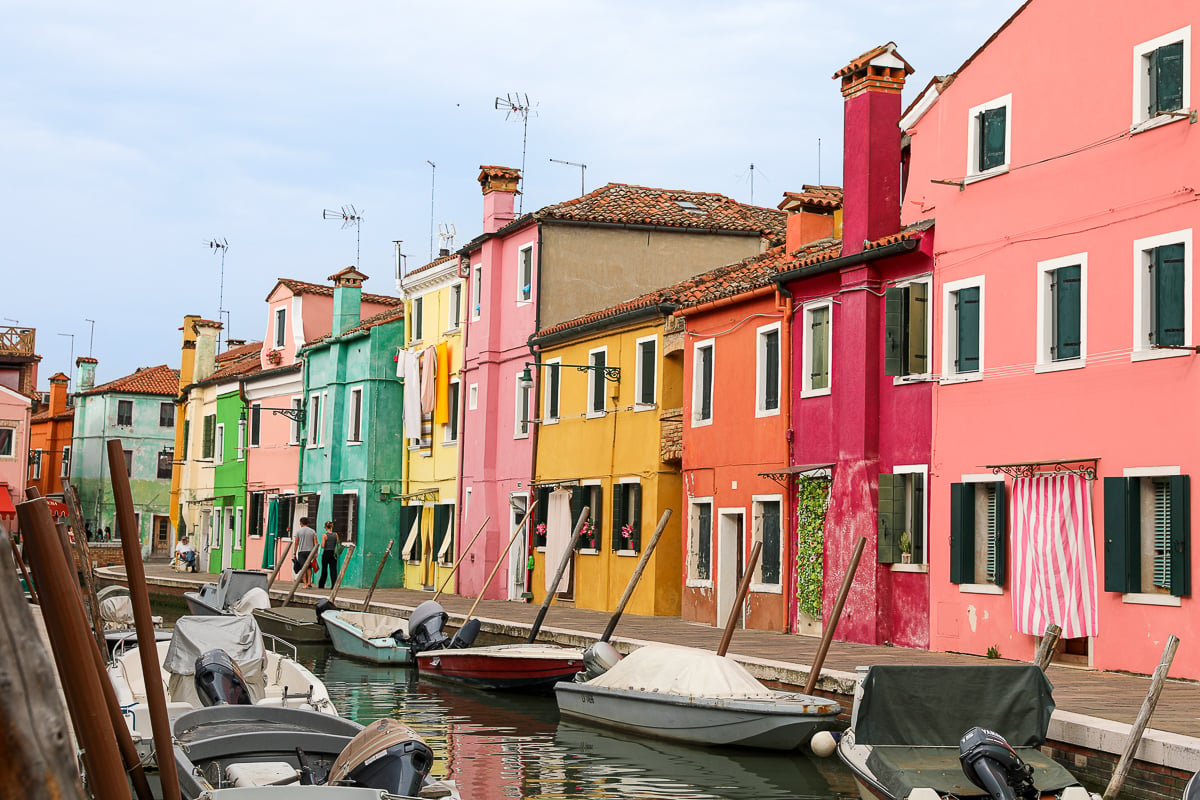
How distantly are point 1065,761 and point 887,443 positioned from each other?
31.6ft

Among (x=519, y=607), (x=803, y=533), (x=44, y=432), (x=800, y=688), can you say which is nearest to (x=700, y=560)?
(x=803, y=533)

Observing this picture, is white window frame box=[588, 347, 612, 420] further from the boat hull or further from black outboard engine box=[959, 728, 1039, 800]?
black outboard engine box=[959, 728, 1039, 800]

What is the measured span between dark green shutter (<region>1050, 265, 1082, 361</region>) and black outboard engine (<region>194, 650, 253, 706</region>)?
10.8 metres

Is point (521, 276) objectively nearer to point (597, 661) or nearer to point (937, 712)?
point (597, 661)

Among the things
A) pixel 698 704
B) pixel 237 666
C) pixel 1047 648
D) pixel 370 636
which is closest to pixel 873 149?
pixel 698 704

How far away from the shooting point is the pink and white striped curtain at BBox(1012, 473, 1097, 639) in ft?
57.0

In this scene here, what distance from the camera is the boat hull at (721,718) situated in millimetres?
14773

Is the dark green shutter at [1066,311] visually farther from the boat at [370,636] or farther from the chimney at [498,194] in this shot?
the chimney at [498,194]

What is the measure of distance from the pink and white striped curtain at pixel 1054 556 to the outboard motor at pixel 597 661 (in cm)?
506

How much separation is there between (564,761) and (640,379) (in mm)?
14093

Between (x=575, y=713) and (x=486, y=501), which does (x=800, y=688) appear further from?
(x=486, y=501)

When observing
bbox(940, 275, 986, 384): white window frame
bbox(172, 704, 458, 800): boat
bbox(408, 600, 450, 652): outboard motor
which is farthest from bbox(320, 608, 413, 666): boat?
bbox(172, 704, 458, 800): boat

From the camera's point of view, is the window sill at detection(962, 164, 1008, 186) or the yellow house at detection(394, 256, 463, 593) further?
the yellow house at detection(394, 256, 463, 593)

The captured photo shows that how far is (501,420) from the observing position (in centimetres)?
3512
